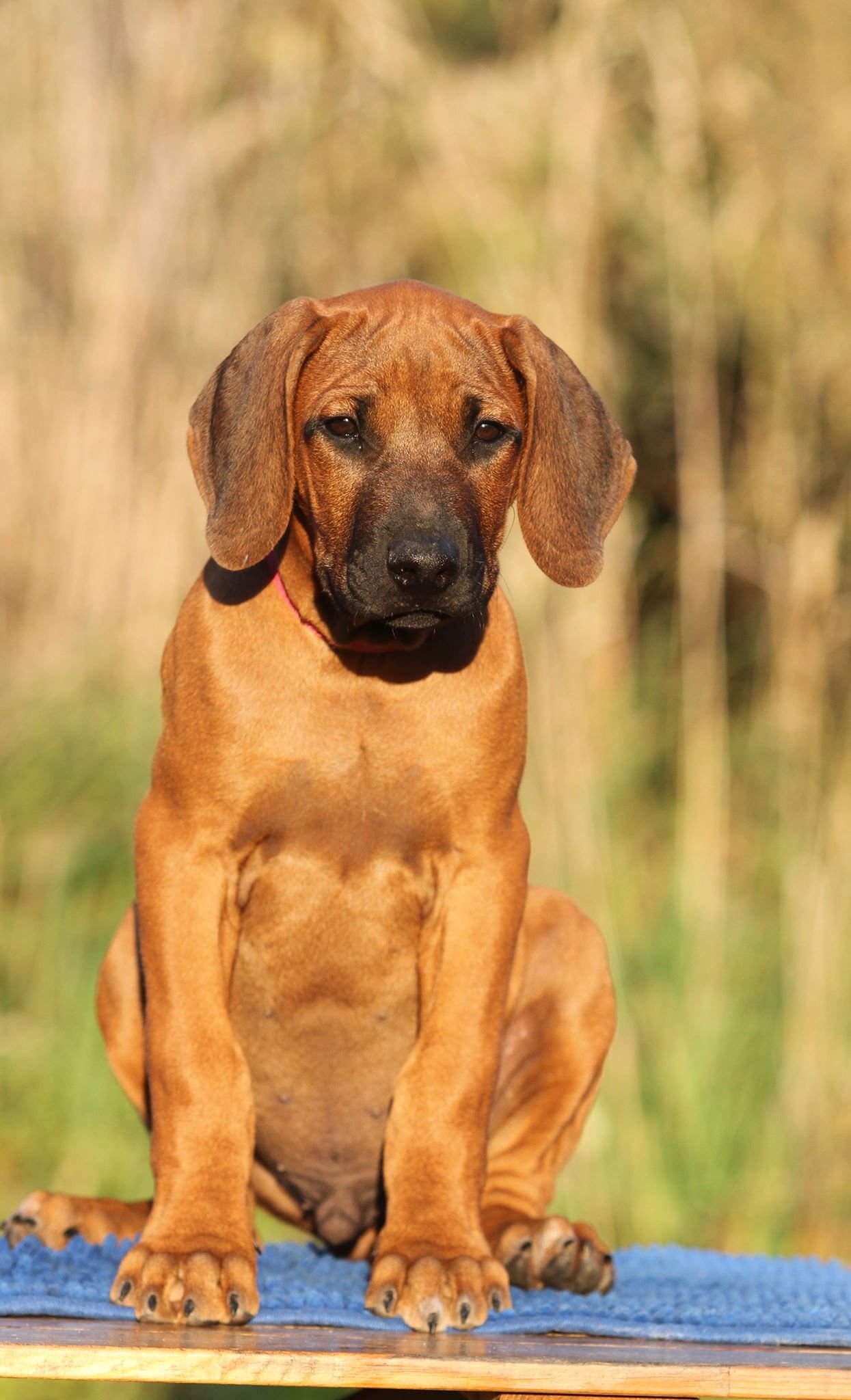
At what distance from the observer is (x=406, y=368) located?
3814 mm

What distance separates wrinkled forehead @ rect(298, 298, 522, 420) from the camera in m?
3.79

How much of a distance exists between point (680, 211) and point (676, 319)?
420mm

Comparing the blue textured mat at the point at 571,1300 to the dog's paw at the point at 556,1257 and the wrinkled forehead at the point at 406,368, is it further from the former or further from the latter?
the wrinkled forehead at the point at 406,368

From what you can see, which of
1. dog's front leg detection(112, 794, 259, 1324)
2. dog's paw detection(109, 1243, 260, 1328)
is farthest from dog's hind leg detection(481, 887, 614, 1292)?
dog's paw detection(109, 1243, 260, 1328)

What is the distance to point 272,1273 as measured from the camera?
404 centimetres

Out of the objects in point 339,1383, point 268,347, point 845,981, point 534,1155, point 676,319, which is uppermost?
point 676,319

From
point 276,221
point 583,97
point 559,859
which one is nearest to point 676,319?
point 583,97

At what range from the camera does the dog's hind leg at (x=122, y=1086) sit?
4180 mm

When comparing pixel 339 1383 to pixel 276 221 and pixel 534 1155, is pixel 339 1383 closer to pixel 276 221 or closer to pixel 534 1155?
pixel 534 1155

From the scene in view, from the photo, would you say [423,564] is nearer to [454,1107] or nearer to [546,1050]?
[454,1107]

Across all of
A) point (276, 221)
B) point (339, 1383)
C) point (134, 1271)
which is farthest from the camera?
point (276, 221)

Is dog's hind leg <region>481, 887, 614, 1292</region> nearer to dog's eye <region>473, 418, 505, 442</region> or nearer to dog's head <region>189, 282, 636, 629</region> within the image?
dog's head <region>189, 282, 636, 629</region>

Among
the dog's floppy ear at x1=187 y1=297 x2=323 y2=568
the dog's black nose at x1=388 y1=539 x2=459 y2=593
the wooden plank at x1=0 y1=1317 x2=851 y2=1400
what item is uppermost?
the dog's floppy ear at x1=187 y1=297 x2=323 y2=568

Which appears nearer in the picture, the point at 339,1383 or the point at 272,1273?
the point at 339,1383
